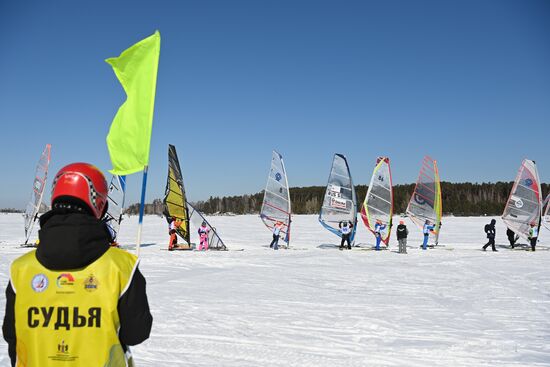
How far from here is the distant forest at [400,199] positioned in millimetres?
77250

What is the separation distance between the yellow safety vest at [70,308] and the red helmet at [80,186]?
0.85 ft

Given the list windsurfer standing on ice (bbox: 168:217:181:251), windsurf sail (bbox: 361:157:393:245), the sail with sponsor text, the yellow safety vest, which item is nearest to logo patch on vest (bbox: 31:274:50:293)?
the yellow safety vest

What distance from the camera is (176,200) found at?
53.7 ft

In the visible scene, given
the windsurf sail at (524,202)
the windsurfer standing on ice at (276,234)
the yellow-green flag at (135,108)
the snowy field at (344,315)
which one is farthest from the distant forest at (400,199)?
the yellow-green flag at (135,108)

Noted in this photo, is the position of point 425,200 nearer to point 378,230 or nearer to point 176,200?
point 378,230

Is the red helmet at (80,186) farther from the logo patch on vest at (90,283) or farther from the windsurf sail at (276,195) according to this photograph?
the windsurf sail at (276,195)

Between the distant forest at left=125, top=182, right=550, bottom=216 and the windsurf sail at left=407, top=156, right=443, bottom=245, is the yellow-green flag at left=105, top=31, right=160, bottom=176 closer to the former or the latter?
the windsurf sail at left=407, top=156, right=443, bottom=245

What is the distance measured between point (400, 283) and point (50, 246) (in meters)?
8.03

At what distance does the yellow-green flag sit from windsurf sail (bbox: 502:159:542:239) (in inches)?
707

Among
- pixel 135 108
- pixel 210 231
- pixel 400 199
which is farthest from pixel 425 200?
pixel 400 199

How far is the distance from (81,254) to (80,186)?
30cm

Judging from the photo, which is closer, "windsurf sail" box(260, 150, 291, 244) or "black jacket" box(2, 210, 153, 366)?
"black jacket" box(2, 210, 153, 366)

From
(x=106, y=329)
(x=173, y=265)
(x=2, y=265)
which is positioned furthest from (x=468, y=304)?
(x=2, y=265)

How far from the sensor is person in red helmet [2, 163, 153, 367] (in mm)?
1585
